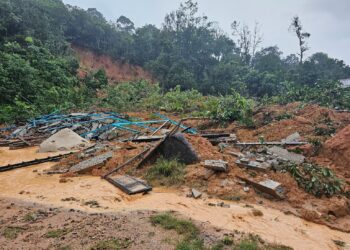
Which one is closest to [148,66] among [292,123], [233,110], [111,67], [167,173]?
[111,67]

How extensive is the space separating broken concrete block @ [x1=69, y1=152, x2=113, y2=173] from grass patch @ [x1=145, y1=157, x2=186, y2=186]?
146 cm

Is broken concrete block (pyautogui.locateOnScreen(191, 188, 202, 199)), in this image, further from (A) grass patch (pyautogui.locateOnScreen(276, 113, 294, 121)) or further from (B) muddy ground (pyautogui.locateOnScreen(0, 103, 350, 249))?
(A) grass patch (pyautogui.locateOnScreen(276, 113, 294, 121))

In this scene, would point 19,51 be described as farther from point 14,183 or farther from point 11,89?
point 14,183

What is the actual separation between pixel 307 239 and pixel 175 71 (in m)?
23.7

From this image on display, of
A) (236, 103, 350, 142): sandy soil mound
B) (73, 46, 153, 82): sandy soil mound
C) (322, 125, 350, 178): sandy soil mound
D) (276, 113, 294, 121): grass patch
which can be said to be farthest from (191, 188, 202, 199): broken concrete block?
(73, 46, 153, 82): sandy soil mound

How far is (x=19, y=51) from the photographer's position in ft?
57.5

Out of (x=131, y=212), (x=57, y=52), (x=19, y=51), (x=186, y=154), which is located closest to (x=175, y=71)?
(x=57, y=52)

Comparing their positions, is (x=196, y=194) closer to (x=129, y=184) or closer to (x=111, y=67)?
(x=129, y=184)

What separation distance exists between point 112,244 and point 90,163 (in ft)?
12.2

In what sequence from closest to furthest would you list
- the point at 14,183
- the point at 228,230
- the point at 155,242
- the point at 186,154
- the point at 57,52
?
the point at 155,242 < the point at 228,230 < the point at 14,183 < the point at 186,154 < the point at 57,52

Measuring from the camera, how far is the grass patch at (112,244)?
114 inches

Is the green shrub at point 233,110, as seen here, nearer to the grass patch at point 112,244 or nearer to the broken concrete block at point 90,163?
the broken concrete block at point 90,163

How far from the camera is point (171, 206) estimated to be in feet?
13.7

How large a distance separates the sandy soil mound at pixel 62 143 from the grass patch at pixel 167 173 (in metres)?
4.22
